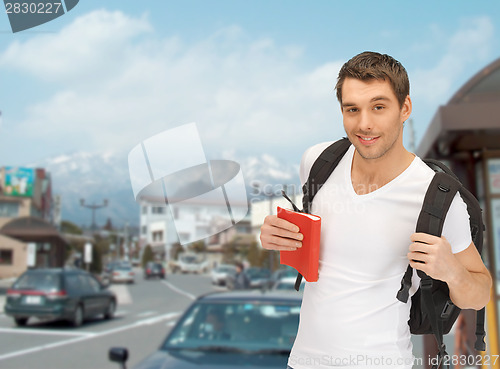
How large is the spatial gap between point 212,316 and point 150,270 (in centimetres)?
4713

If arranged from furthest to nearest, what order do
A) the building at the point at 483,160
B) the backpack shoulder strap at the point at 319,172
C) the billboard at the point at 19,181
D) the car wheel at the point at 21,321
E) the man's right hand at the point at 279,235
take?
the billboard at the point at 19,181
the car wheel at the point at 21,321
the building at the point at 483,160
the backpack shoulder strap at the point at 319,172
the man's right hand at the point at 279,235

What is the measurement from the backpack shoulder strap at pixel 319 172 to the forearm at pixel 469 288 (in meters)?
0.39

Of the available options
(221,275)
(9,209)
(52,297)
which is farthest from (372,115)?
(9,209)

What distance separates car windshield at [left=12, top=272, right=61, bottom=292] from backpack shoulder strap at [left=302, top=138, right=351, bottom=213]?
14029 mm

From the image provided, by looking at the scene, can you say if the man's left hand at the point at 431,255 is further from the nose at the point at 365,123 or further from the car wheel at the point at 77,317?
the car wheel at the point at 77,317

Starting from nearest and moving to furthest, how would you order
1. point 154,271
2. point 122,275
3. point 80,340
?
point 80,340
point 122,275
point 154,271

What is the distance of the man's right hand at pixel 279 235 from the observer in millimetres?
1306

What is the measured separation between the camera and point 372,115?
4.15 ft

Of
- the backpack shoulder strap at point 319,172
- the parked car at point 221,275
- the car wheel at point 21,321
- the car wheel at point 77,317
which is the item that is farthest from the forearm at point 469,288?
the parked car at point 221,275

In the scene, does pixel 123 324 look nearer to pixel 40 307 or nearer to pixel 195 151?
pixel 40 307

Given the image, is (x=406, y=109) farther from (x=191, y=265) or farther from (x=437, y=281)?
(x=191, y=265)

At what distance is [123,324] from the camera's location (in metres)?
15.1

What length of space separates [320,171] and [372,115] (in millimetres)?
255

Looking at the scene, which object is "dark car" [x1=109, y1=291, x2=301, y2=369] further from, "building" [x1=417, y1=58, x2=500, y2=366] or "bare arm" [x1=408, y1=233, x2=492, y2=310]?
"bare arm" [x1=408, y1=233, x2=492, y2=310]
